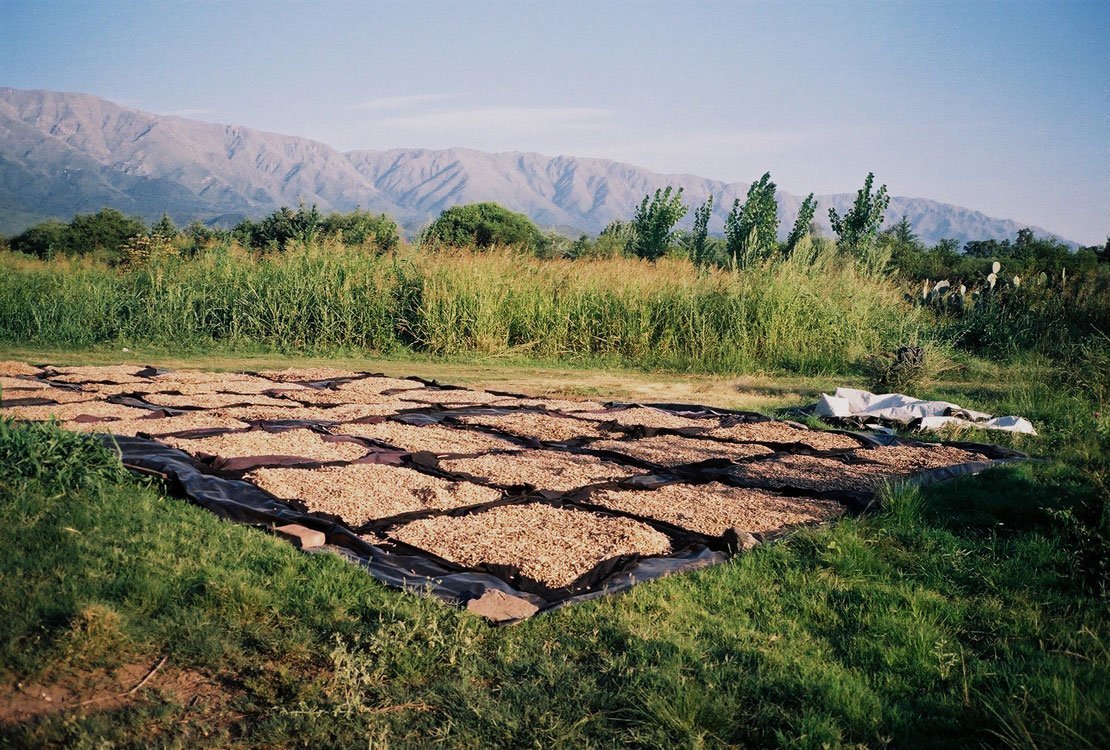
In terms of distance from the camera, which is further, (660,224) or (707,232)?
(707,232)

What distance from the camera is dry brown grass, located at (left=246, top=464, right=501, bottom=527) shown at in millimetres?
3471

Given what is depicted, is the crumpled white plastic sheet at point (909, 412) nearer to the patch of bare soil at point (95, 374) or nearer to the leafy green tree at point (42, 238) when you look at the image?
the patch of bare soil at point (95, 374)

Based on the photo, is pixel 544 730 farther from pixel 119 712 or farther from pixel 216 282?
pixel 216 282

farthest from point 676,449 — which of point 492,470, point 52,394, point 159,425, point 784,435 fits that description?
point 52,394

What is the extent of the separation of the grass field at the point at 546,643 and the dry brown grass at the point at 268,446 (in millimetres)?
901

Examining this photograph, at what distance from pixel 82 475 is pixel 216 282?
813 cm

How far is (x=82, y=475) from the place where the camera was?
340cm

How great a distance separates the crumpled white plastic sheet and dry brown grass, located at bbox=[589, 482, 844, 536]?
271 cm

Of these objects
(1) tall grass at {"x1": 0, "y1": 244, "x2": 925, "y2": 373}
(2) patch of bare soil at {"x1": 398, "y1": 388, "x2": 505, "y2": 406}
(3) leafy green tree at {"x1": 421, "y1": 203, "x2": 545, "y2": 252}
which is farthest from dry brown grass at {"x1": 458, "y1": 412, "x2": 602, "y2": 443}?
(3) leafy green tree at {"x1": 421, "y1": 203, "x2": 545, "y2": 252}

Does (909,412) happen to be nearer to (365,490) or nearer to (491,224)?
(365,490)

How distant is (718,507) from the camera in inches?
146

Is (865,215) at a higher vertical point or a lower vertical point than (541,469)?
higher

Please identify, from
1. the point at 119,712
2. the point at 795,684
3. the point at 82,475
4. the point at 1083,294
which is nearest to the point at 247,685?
the point at 119,712

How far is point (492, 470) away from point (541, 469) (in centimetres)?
27
